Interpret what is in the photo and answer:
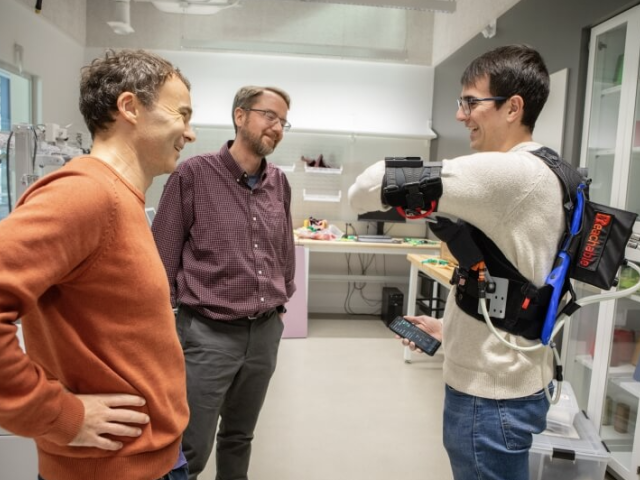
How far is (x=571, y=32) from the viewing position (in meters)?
2.60

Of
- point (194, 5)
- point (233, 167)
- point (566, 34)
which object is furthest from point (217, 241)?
point (194, 5)

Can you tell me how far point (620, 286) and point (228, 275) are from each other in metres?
1.88

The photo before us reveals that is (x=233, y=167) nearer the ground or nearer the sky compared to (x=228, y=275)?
nearer the sky

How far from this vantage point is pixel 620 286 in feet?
7.28

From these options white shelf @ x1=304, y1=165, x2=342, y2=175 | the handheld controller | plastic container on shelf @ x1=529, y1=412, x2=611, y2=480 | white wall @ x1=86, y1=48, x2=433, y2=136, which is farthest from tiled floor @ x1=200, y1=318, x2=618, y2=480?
white wall @ x1=86, y1=48, x2=433, y2=136

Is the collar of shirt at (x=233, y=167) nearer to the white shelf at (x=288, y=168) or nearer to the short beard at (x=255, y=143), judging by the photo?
the short beard at (x=255, y=143)

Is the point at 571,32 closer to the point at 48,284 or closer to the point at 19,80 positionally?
the point at 48,284

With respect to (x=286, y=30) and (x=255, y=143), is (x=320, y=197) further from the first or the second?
(x=255, y=143)

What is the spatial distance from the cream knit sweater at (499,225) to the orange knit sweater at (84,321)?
0.44 metres

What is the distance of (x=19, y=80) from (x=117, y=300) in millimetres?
3868

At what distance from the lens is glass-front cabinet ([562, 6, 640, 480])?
221cm

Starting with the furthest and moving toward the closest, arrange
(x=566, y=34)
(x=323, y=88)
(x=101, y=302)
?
(x=323, y=88), (x=566, y=34), (x=101, y=302)

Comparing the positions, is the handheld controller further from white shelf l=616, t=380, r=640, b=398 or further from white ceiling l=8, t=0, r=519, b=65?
white ceiling l=8, t=0, r=519, b=65

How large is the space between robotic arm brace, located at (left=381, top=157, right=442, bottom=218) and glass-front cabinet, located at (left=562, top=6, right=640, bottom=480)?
1853 mm
